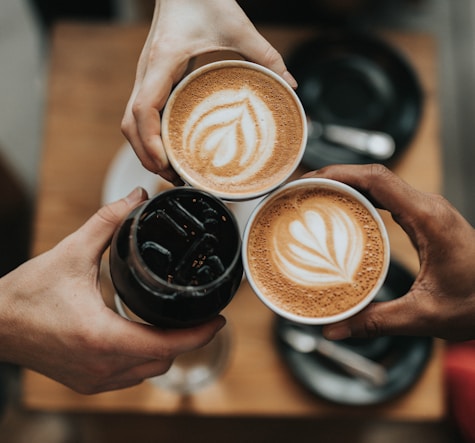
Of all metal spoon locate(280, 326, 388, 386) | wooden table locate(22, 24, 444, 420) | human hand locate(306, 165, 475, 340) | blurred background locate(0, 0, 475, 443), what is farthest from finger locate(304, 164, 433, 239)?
blurred background locate(0, 0, 475, 443)

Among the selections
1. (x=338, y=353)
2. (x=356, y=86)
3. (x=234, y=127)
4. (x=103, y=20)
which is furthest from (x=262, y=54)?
(x=103, y=20)

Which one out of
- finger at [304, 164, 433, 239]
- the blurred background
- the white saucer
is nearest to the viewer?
finger at [304, 164, 433, 239]

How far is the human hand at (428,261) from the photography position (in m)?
0.63

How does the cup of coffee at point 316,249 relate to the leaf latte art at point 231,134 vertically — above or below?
below

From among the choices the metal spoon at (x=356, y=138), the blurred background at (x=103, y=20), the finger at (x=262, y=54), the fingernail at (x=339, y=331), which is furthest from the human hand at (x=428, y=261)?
the blurred background at (x=103, y=20)

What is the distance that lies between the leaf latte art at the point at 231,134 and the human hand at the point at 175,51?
0.12 ft

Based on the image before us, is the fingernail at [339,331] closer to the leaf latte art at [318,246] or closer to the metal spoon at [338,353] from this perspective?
the leaf latte art at [318,246]

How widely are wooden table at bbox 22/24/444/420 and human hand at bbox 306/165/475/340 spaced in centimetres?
23

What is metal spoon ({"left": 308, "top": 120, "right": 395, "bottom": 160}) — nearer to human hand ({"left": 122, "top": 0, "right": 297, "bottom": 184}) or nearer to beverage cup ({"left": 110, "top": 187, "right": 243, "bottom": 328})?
human hand ({"left": 122, "top": 0, "right": 297, "bottom": 184})

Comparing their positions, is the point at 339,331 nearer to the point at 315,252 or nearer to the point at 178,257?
the point at 315,252

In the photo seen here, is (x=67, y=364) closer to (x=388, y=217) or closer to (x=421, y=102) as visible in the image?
(x=388, y=217)

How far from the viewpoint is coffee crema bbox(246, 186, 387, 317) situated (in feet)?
2.02

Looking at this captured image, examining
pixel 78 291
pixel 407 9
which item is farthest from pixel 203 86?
pixel 407 9

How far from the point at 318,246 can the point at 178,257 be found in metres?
0.16
